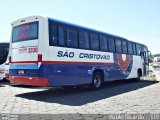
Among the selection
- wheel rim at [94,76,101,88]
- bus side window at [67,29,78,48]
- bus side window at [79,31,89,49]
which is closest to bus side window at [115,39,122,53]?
wheel rim at [94,76,101,88]

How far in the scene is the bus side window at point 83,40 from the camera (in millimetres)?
12641

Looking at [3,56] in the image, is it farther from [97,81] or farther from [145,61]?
[145,61]

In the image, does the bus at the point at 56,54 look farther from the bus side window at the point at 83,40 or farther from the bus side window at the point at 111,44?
the bus side window at the point at 111,44

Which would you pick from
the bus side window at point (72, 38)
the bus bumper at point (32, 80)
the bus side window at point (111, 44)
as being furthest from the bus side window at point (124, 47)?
the bus bumper at point (32, 80)

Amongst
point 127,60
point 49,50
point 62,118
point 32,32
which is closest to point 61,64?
point 49,50

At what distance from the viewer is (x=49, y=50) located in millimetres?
10391

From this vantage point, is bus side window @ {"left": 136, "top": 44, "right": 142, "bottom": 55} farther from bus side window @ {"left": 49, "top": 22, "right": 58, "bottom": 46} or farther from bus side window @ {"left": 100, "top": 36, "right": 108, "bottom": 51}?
bus side window @ {"left": 49, "top": 22, "right": 58, "bottom": 46}

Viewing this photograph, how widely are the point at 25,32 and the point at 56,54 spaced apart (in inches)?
71.1

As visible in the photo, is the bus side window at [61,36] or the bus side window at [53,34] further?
the bus side window at [61,36]

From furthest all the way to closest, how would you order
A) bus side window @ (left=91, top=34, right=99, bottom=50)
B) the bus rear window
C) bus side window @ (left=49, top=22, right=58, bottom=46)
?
bus side window @ (left=91, top=34, right=99, bottom=50) < the bus rear window < bus side window @ (left=49, top=22, right=58, bottom=46)

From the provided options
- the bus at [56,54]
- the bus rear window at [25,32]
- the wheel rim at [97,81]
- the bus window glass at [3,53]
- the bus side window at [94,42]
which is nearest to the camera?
the bus at [56,54]

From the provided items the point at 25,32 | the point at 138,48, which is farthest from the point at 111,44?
the point at 25,32

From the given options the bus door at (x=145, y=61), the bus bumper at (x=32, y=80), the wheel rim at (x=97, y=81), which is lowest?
the wheel rim at (x=97, y=81)

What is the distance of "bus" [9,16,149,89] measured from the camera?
1034 cm
